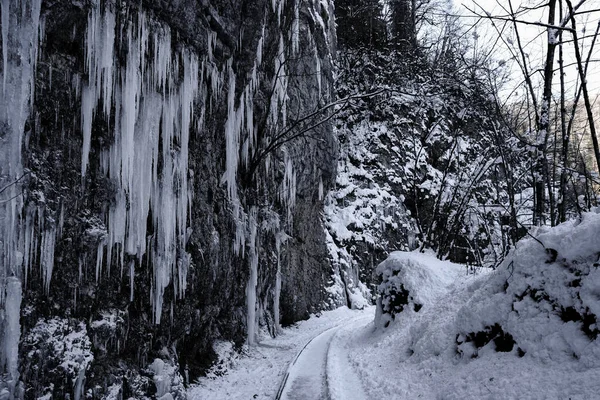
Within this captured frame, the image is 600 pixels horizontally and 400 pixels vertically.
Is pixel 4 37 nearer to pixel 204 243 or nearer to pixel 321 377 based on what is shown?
pixel 204 243

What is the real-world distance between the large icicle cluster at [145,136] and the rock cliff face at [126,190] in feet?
0.09

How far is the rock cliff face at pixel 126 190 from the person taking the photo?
4.94 m

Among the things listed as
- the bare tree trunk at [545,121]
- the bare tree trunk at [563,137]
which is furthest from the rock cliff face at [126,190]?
the bare tree trunk at [563,137]

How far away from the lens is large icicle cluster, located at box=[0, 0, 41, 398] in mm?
4539

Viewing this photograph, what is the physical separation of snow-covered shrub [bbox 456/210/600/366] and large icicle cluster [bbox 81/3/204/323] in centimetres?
573

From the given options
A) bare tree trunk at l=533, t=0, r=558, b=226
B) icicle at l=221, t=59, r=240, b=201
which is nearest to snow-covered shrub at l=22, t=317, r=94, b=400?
icicle at l=221, t=59, r=240, b=201

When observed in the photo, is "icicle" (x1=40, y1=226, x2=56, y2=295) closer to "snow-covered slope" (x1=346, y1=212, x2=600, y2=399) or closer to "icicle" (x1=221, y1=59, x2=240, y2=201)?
"snow-covered slope" (x1=346, y1=212, x2=600, y2=399)

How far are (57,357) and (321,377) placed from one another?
4861mm

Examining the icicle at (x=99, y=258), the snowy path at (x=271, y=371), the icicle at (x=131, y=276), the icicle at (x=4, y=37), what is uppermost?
the icicle at (x=4, y=37)

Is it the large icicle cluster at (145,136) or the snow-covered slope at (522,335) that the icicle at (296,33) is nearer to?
the large icicle cluster at (145,136)

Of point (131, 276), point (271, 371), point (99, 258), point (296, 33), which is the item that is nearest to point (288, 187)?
point (296, 33)

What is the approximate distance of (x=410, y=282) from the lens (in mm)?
11328

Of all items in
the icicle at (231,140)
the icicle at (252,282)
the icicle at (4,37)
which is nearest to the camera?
the icicle at (4,37)

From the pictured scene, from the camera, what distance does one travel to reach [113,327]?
6.37m
